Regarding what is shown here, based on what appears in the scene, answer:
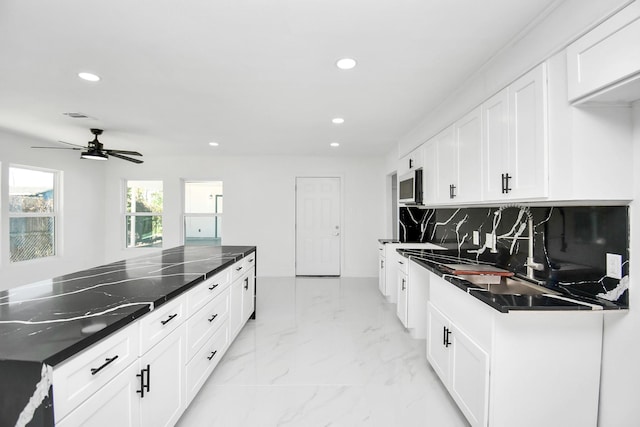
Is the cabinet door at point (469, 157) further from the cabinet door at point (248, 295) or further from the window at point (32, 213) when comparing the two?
the window at point (32, 213)

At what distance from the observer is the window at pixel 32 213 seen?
4.39 metres

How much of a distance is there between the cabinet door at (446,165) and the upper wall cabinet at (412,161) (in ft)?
1.61

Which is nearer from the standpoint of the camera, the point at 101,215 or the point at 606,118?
the point at 606,118

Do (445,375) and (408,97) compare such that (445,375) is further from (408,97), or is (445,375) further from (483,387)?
(408,97)

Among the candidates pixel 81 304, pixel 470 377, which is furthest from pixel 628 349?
pixel 81 304

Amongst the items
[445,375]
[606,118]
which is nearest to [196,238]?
[445,375]

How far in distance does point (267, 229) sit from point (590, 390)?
5.08 metres

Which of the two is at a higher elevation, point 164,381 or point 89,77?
point 89,77

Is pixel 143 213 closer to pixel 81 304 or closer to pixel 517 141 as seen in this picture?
pixel 81 304

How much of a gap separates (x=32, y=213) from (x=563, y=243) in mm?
6665

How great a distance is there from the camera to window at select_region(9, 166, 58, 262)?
4391 mm

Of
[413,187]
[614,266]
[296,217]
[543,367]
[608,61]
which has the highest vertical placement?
[608,61]

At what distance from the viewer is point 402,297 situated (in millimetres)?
3320

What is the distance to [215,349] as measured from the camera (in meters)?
2.34
